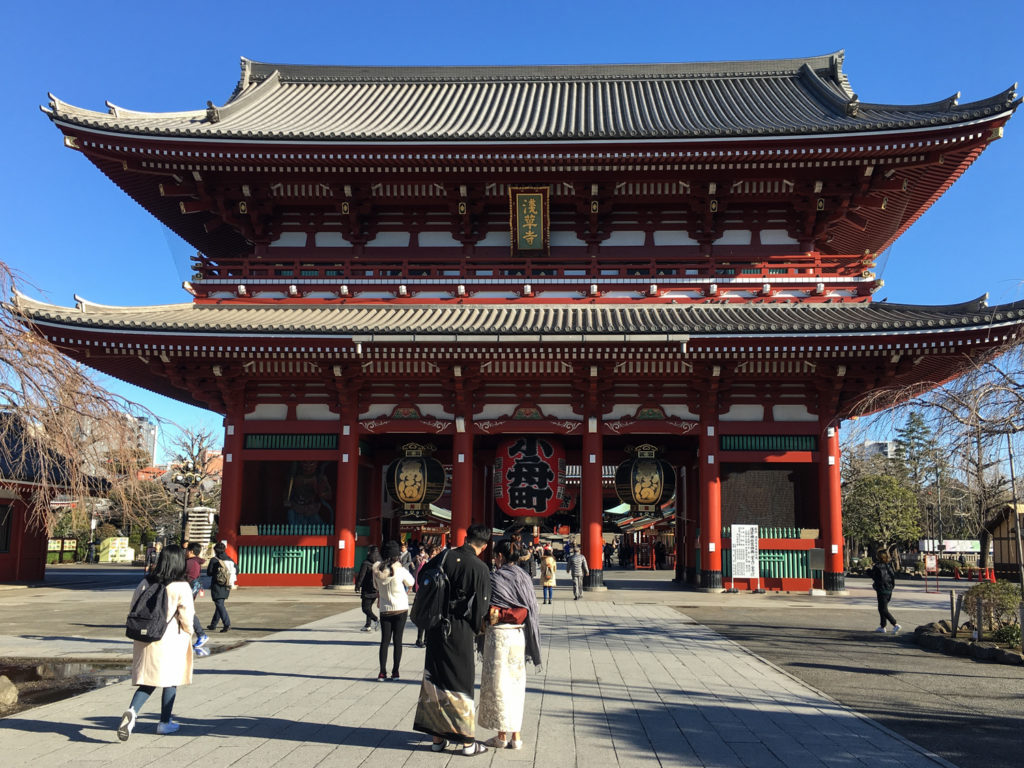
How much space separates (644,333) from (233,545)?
12.5 meters

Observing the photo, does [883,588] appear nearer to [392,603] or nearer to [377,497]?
[392,603]

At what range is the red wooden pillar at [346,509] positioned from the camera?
21.3 metres

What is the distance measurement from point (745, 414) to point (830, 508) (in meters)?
3.30

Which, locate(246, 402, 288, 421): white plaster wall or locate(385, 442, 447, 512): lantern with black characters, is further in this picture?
locate(246, 402, 288, 421): white plaster wall

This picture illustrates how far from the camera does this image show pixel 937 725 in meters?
7.84

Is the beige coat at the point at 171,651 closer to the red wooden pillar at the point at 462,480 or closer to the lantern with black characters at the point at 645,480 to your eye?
the red wooden pillar at the point at 462,480

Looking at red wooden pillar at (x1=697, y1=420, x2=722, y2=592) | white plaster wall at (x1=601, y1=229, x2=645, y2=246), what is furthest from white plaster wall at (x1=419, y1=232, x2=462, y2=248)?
red wooden pillar at (x1=697, y1=420, x2=722, y2=592)

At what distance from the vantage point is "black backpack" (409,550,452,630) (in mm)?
6934

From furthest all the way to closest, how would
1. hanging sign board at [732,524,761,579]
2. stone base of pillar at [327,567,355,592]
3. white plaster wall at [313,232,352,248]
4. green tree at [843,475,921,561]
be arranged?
green tree at [843,475,921,561]
white plaster wall at [313,232,352,248]
stone base of pillar at [327,567,355,592]
hanging sign board at [732,524,761,579]

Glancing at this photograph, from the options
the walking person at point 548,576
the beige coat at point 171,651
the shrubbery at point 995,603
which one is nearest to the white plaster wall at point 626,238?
the walking person at point 548,576

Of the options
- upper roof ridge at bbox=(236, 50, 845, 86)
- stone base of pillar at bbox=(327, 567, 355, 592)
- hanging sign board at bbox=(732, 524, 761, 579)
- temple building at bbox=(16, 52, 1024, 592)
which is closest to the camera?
temple building at bbox=(16, 52, 1024, 592)

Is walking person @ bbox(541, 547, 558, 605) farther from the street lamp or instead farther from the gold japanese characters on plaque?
the street lamp

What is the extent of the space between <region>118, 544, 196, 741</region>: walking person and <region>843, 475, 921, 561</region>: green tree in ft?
143

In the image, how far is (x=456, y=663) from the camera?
271 inches
